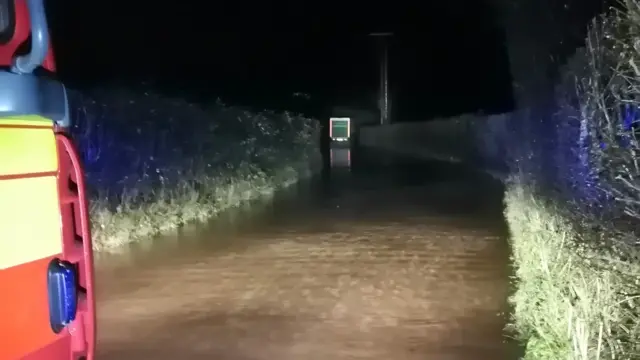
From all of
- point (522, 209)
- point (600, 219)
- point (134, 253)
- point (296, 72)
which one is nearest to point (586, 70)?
point (600, 219)

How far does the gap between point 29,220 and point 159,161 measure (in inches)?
415

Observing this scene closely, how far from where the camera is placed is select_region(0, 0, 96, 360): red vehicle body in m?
3.12

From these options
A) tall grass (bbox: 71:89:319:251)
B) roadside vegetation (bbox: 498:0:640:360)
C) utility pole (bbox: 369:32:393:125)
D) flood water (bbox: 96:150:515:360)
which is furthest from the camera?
utility pole (bbox: 369:32:393:125)

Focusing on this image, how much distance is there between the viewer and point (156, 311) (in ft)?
25.8

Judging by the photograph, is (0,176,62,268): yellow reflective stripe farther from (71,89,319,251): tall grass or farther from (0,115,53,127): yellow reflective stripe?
(71,89,319,251): tall grass

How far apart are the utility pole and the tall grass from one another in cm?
2413

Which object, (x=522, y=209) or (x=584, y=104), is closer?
(x=584, y=104)

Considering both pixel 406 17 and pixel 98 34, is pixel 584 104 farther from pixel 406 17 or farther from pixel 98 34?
pixel 406 17

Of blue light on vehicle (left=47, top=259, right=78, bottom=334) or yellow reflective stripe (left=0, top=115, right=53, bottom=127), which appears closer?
yellow reflective stripe (left=0, top=115, right=53, bottom=127)

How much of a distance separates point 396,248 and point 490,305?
11.0 ft

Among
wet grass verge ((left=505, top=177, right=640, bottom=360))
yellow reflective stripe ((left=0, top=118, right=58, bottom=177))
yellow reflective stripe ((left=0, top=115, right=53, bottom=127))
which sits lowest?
wet grass verge ((left=505, top=177, right=640, bottom=360))

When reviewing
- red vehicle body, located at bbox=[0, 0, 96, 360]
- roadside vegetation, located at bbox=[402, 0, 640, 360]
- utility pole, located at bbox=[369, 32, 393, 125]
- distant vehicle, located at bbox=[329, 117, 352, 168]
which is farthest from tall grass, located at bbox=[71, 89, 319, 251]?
utility pole, located at bbox=[369, 32, 393, 125]

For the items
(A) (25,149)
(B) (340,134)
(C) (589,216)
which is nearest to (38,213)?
(A) (25,149)

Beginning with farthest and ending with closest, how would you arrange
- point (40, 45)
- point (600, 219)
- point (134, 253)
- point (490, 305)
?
point (134, 253), point (490, 305), point (600, 219), point (40, 45)
